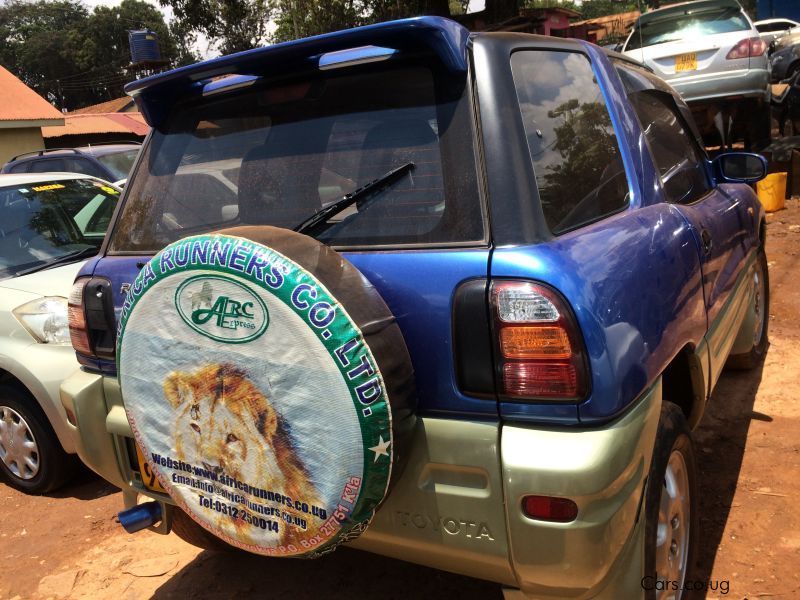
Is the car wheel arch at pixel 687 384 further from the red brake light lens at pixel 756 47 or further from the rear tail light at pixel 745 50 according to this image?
the red brake light lens at pixel 756 47

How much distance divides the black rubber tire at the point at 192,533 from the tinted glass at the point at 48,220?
2339mm

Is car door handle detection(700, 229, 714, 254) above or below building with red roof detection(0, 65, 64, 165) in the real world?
below

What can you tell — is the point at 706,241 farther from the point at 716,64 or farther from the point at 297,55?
the point at 716,64

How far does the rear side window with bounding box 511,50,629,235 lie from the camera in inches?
81.0

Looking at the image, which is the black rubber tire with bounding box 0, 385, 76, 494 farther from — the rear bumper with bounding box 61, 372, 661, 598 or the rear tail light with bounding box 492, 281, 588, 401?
the rear tail light with bounding box 492, 281, 588, 401

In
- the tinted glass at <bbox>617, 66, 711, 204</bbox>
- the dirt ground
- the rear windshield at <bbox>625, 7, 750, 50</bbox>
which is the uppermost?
the rear windshield at <bbox>625, 7, 750, 50</bbox>

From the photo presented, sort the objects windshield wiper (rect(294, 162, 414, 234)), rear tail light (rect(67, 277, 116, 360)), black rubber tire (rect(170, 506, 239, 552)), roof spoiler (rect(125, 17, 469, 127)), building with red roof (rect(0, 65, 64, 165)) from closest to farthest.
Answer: roof spoiler (rect(125, 17, 469, 127)) < windshield wiper (rect(294, 162, 414, 234)) < rear tail light (rect(67, 277, 116, 360)) < black rubber tire (rect(170, 506, 239, 552)) < building with red roof (rect(0, 65, 64, 165))

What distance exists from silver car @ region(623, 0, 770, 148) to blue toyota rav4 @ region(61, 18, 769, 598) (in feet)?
24.4

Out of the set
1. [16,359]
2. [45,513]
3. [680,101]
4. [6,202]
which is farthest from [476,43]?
[6,202]

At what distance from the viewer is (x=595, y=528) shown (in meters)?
1.74

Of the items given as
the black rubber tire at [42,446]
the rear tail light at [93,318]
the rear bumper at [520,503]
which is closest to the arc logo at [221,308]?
the rear bumper at [520,503]

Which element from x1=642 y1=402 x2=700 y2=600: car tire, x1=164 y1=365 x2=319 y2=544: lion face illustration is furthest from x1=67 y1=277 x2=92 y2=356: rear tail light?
x1=642 y1=402 x2=700 y2=600: car tire

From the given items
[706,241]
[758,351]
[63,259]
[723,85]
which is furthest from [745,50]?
[63,259]

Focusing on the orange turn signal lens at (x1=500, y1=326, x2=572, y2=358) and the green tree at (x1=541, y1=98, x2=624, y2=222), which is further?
the green tree at (x1=541, y1=98, x2=624, y2=222)
